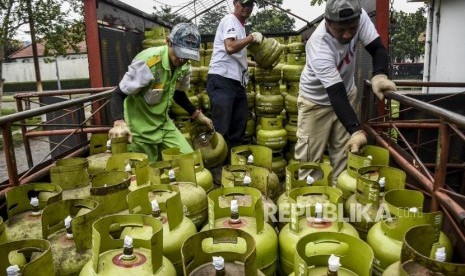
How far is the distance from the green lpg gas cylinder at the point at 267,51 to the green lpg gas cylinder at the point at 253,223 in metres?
3.33

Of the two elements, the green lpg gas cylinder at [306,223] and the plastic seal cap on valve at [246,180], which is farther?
the plastic seal cap on valve at [246,180]

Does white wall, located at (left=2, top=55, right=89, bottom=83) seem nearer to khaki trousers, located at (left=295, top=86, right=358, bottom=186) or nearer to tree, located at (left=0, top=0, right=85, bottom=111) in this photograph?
tree, located at (left=0, top=0, right=85, bottom=111)

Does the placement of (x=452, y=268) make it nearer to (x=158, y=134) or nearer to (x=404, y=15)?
(x=158, y=134)

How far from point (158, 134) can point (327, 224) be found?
2.42 meters

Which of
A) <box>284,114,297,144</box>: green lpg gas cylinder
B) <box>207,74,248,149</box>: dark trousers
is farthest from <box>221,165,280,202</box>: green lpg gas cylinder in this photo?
<box>284,114,297,144</box>: green lpg gas cylinder

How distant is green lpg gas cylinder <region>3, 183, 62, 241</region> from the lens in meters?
2.14

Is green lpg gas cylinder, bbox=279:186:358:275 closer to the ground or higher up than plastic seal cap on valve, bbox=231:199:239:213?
closer to the ground

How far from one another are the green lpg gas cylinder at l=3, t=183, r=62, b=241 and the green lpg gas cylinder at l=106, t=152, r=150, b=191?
51 cm

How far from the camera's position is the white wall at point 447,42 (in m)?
8.52

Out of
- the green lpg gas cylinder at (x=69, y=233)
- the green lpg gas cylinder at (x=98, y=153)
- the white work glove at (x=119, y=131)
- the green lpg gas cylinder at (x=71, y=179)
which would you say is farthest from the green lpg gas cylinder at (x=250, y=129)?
Answer: the green lpg gas cylinder at (x=69, y=233)

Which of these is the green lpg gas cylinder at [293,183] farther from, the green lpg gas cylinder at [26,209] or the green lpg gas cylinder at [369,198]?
the green lpg gas cylinder at [26,209]

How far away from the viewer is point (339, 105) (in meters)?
3.06

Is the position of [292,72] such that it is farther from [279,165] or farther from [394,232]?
[394,232]

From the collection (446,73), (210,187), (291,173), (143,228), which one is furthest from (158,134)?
(446,73)
